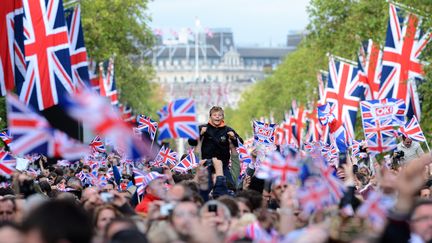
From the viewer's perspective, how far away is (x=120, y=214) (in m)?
11.7

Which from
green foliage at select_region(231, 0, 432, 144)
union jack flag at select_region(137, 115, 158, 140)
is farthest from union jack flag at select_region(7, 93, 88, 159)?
green foliage at select_region(231, 0, 432, 144)

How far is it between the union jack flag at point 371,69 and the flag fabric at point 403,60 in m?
6.20

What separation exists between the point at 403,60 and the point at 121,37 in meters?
34.2

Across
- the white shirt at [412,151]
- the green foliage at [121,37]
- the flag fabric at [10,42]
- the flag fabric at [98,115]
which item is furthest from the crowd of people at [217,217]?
the green foliage at [121,37]

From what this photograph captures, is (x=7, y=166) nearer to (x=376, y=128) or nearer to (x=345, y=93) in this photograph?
(x=376, y=128)

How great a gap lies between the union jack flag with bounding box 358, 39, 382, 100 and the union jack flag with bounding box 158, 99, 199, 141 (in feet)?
79.7

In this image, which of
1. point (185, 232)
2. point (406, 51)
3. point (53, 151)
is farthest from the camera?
point (406, 51)

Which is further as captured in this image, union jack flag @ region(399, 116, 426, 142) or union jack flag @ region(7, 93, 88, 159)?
union jack flag @ region(399, 116, 426, 142)

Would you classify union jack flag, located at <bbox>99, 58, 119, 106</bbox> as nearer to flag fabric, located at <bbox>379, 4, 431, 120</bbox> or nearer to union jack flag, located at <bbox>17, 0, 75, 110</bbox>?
flag fabric, located at <bbox>379, 4, 431, 120</bbox>

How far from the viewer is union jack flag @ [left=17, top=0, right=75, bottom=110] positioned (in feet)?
67.8

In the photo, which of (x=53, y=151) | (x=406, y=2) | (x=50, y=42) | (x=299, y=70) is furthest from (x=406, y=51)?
(x=299, y=70)

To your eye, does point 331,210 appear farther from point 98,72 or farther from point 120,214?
point 98,72

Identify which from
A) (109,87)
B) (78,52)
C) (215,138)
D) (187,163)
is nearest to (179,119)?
(215,138)

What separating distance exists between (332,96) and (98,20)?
25424mm
